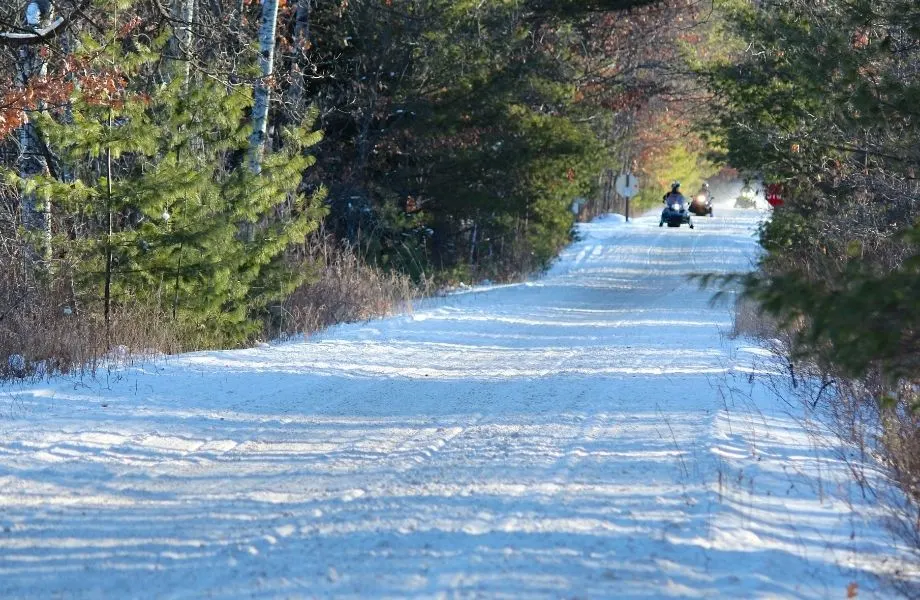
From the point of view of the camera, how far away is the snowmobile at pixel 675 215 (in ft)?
166

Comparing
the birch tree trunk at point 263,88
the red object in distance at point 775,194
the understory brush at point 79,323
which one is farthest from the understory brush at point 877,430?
the red object in distance at point 775,194

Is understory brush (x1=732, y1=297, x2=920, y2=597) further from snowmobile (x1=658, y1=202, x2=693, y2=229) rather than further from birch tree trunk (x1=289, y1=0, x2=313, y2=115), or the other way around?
snowmobile (x1=658, y1=202, x2=693, y2=229)

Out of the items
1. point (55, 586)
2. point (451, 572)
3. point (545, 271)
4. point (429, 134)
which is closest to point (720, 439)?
point (451, 572)

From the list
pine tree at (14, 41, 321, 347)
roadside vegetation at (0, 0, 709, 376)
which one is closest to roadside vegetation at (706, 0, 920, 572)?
roadside vegetation at (0, 0, 709, 376)

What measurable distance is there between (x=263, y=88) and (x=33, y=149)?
11.2ft

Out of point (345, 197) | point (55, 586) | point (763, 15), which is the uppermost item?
point (763, 15)

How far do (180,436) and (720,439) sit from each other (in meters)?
4.00

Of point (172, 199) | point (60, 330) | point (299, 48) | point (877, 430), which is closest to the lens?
point (877, 430)

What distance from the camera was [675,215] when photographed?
5103cm

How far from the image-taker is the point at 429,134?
2711 cm

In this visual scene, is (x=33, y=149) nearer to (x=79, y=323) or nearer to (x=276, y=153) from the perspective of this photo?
(x=276, y=153)

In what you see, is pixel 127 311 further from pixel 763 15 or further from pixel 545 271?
pixel 545 271

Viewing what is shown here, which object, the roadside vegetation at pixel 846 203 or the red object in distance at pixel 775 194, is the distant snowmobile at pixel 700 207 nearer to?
the roadside vegetation at pixel 846 203

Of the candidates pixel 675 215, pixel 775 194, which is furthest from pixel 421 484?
pixel 675 215
